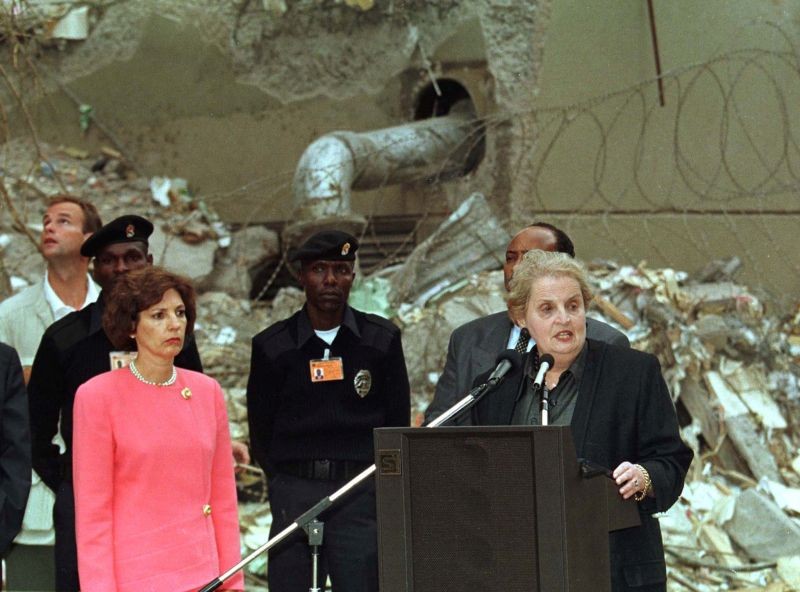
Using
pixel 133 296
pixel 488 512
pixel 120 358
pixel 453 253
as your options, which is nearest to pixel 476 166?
pixel 453 253

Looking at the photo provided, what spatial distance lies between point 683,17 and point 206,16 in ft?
12.2

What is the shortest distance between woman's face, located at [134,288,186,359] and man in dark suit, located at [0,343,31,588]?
1.31 feet

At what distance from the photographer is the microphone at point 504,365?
2.93 m

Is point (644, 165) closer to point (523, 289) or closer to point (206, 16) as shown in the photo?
point (206, 16)

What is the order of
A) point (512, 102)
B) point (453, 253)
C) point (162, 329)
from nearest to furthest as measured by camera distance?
point (162, 329) < point (453, 253) < point (512, 102)

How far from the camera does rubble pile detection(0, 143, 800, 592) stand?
601 cm

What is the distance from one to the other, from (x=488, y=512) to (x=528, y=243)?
5.34 ft

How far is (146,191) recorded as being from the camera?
9.62 meters

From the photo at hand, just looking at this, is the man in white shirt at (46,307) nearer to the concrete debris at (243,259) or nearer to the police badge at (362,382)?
the police badge at (362,382)

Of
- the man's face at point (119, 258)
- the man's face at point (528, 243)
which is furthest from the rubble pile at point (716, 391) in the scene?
the man's face at point (119, 258)

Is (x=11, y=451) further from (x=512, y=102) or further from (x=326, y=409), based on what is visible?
(x=512, y=102)

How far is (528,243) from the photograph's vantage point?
4.13 metres

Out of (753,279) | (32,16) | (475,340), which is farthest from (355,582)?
(32,16)

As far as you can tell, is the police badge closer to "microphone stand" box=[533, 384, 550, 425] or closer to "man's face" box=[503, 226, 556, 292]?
"man's face" box=[503, 226, 556, 292]
